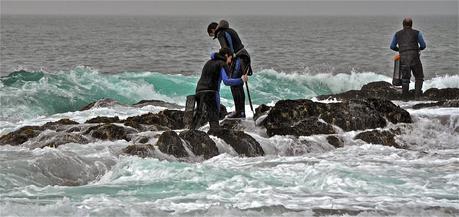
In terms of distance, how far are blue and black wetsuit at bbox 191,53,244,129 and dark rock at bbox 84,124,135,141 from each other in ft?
4.26

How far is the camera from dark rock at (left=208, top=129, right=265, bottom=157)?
1197cm

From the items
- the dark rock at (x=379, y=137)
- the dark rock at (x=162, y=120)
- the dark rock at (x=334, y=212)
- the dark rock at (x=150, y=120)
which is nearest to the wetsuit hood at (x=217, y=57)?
the dark rock at (x=162, y=120)

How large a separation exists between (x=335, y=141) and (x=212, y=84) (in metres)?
2.42

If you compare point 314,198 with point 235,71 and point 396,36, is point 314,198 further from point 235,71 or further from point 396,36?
point 396,36

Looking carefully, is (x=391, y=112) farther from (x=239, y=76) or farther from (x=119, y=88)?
(x=119, y=88)

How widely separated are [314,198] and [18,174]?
4101 mm

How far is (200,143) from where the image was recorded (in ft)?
38.5

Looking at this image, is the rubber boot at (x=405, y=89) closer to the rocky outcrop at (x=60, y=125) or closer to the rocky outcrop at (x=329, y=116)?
the rocky outcrop at (x=329, y=116)

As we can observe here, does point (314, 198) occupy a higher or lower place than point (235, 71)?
lower

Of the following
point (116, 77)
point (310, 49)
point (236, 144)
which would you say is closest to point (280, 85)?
point (116, 77)

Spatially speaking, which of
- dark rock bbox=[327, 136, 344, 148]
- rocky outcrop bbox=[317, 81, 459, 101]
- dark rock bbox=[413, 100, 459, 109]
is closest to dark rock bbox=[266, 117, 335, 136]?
dark rock bbox=[327, 136, 344, 148]

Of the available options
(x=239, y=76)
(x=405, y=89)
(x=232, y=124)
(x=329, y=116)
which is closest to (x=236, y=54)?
(x=239, y=76)

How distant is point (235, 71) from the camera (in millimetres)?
12898

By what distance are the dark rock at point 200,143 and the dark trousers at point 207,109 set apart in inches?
18.7
